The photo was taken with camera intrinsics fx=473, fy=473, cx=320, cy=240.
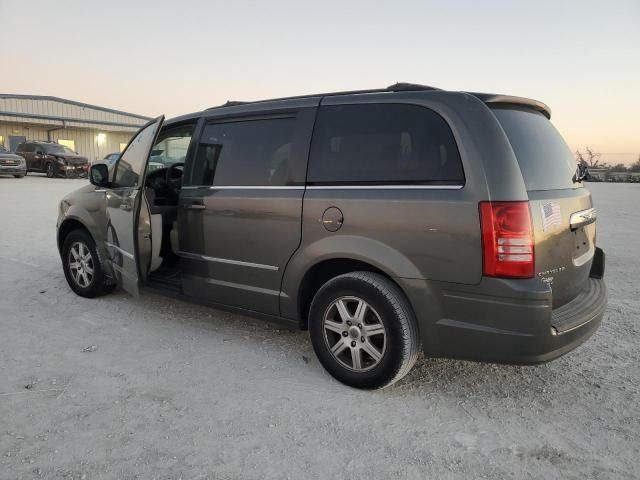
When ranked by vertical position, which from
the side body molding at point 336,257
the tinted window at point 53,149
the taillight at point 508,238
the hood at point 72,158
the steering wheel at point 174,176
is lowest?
the side body molding at point 336,257

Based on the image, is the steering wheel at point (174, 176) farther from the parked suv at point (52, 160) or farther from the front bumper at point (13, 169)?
the parked suv at point (52, 160)

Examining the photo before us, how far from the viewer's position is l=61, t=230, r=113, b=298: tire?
15.3 ft

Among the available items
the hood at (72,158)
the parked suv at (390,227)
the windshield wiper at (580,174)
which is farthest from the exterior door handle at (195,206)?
the hood at (72,158)

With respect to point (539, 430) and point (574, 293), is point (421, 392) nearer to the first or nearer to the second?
point (539, 430)

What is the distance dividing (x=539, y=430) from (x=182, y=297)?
2.76 metres

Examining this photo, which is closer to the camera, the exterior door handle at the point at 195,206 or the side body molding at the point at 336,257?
the side body molding at the point at 336,257

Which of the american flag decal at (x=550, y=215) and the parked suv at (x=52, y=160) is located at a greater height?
the parked suv at (x=52, y=160)

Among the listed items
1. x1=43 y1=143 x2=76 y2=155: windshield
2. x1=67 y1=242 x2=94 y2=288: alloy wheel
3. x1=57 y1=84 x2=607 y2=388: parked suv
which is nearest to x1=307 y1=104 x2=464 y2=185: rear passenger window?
x1=57 y1=84 x2=607 y2=388: parked suv

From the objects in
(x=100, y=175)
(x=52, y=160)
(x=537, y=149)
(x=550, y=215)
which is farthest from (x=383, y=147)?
(x=52, y=160)

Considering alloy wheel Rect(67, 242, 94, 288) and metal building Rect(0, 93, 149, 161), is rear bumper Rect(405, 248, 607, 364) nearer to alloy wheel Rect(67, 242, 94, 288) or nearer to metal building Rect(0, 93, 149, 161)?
alloy wheel Rect(67, 242, 94, 288)

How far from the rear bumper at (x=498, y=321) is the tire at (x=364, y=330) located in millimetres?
112

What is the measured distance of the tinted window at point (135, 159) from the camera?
3.89 meters

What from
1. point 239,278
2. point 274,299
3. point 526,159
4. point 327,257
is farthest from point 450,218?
point 239,278

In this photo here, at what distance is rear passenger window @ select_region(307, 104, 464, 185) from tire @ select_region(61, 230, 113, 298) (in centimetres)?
272
